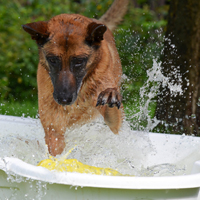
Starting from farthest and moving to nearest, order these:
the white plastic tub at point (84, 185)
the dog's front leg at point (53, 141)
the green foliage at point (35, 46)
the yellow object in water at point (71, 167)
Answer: the green foliage at point (35, 46) → the dog's front leg at point (53, 141) → the yellow object in water at point (71, 167) → the white plastic tub at point (84, 185)

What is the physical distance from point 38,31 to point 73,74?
49cm

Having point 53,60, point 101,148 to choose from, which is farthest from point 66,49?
point 101,148

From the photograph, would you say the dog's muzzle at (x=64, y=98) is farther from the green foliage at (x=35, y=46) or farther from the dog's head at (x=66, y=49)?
the green foliage at (x=35, y=46)

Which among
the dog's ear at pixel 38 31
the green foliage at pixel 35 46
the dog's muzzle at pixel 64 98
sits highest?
the dog's ear at pixel 38 31

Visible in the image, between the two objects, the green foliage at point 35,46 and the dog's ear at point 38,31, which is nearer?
the dog's ear at point 38,31

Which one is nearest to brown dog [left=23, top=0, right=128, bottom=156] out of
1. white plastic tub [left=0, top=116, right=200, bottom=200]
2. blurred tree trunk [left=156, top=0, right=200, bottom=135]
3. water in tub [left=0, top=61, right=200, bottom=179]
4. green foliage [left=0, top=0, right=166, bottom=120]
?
water in tub [left=0, top=61, right=200, bottom=179]

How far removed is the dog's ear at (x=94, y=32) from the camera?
319 cm

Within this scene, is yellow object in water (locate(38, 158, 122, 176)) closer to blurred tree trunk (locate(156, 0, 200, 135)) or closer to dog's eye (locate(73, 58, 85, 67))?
dog's eye (locate(73, 58, 85, 67))

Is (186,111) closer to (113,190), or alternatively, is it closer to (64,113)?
(64,113)

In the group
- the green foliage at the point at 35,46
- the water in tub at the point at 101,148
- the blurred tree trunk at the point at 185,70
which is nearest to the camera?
the water in tub at the point at 101,148

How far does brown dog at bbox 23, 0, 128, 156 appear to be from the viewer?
3.14 meters

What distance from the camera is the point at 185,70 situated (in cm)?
525

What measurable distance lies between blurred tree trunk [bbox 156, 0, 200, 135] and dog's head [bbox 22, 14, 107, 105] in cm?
224

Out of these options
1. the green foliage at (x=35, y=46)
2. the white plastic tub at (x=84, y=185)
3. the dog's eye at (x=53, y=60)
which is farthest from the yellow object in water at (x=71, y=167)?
the green foliage at (x=35, y=46)
